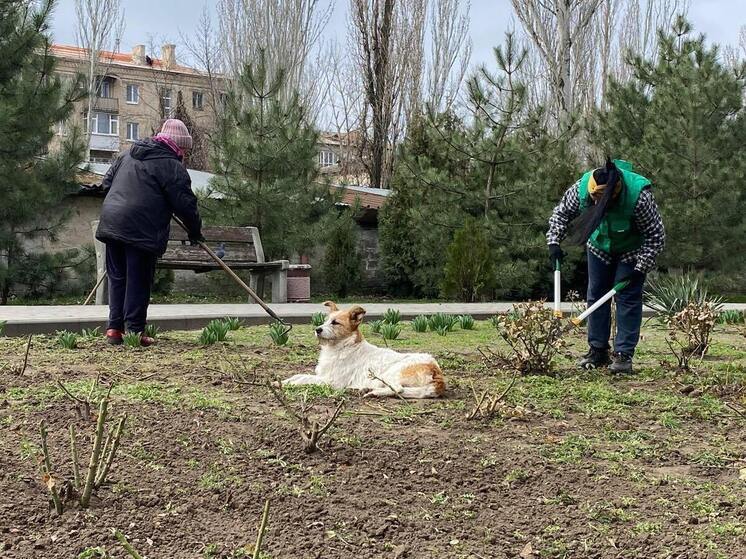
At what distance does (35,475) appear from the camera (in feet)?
10.0

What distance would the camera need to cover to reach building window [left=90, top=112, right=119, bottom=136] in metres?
56.9

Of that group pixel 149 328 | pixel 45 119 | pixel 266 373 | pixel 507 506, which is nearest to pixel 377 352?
pixel 266 373

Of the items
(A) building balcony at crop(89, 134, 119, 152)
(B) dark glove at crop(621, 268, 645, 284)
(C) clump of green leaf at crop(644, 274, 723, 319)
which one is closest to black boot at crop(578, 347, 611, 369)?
(B) dark glove at crop(621, 268, 645, 284)

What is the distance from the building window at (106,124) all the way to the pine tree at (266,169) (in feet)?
145

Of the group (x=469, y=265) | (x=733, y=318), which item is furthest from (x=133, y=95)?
(x=733, y=318)

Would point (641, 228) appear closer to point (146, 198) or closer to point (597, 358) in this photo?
Answer: point (597, 358)

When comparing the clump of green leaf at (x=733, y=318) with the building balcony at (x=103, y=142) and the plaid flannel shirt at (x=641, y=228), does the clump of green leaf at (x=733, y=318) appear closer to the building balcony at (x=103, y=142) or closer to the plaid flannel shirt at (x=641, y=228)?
the plaid flannel shirt at (x=641, y=228)

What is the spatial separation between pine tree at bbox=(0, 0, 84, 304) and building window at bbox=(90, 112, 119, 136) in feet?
147

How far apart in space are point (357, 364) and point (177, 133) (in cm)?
306

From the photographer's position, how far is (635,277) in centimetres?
598

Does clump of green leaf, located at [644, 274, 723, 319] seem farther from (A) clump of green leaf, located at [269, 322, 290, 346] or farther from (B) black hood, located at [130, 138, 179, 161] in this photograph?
(B) black hood, located at [130, 138, 179, 161]

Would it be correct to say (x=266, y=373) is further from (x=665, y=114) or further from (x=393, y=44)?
(x=393, y=44)

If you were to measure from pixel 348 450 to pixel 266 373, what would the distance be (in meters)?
2.19

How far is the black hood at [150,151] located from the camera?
22.9ft
